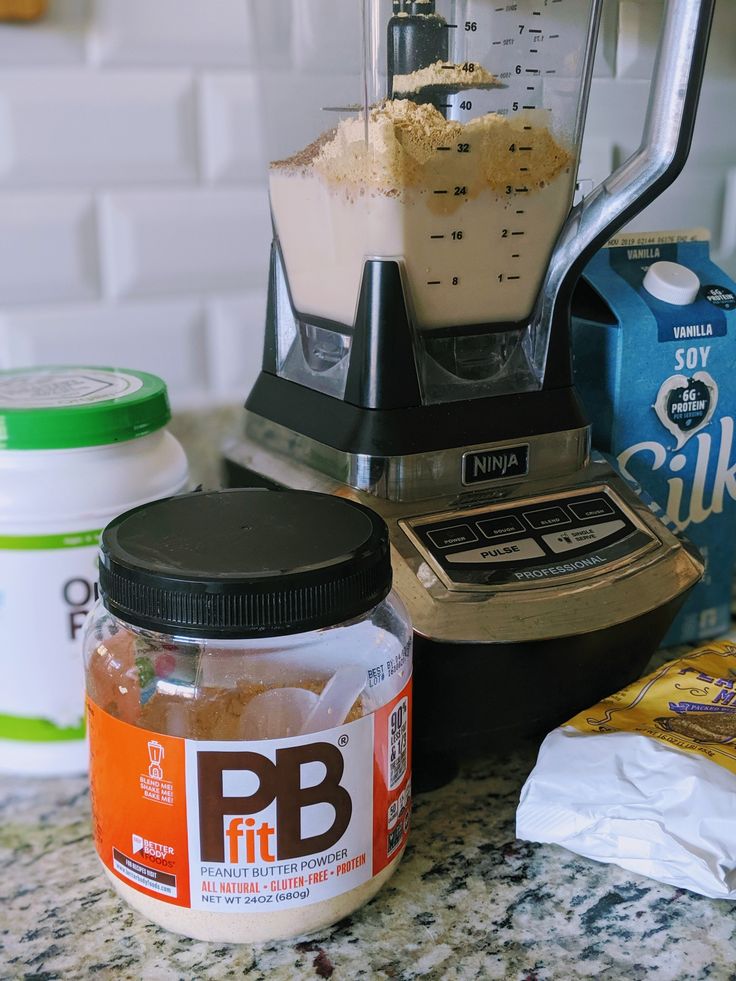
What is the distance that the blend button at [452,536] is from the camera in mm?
580

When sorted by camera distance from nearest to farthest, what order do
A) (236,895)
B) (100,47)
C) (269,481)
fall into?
(236,895)
(269,481)
(100,47)

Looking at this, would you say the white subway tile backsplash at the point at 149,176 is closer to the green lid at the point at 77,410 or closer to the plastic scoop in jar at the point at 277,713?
the green lid at the point at 77,410

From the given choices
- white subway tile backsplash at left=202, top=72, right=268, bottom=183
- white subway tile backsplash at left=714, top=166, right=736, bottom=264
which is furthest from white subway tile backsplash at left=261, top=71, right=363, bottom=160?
white subway tile backsplash at left=714, top=166, right=736, bottom=264

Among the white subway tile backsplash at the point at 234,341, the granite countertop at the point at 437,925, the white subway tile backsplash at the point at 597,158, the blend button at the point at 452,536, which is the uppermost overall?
the white subway tile backsplash at the point at 597,158

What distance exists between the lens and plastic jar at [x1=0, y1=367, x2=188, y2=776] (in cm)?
58

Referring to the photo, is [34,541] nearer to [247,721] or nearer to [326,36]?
[247,721]

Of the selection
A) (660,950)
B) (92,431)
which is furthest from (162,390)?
(660,950)

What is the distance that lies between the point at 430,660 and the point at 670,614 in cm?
17

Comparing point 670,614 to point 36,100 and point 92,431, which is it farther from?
point 36,100

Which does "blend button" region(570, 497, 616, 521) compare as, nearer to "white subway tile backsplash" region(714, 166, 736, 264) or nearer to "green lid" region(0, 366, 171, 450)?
"green lid" region(0, 366, 171, 450)

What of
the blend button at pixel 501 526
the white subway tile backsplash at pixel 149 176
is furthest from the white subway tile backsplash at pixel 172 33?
the blend button at pixel 501 526

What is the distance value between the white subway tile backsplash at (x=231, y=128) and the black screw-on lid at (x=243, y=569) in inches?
16.6

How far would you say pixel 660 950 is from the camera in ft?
1.58

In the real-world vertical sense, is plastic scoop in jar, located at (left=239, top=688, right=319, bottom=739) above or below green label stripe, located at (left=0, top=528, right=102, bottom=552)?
below
